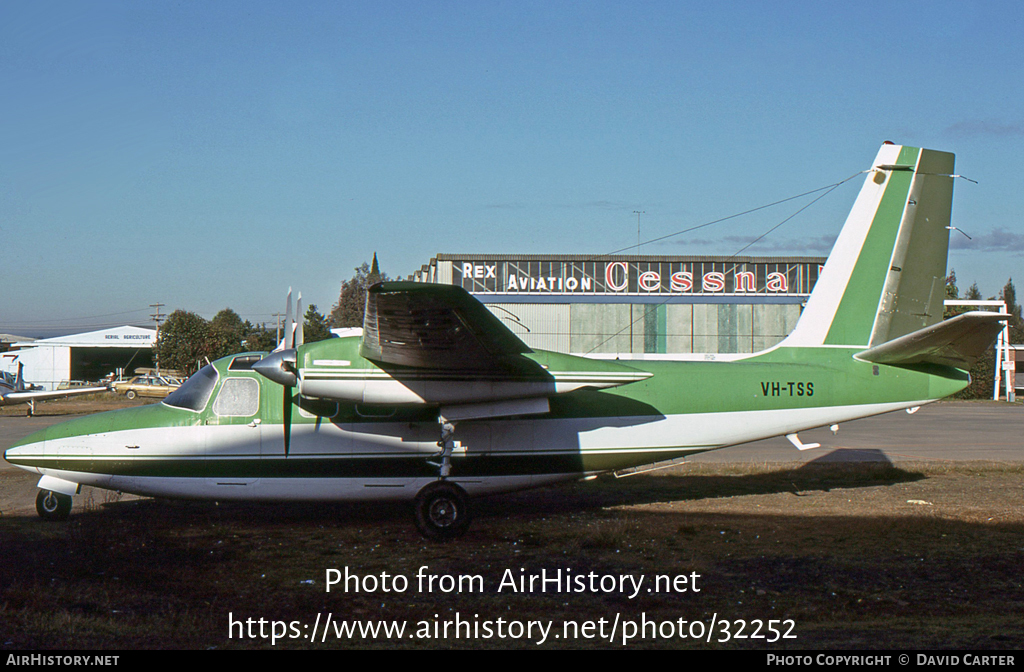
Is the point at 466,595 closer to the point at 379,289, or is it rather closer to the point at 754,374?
the point at 379,289

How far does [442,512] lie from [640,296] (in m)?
37.3

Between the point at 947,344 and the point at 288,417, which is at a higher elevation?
the point at 947,344

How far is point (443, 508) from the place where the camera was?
32.6 feet

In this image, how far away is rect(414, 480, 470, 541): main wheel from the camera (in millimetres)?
9812

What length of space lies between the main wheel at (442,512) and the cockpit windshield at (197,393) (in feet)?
10.5

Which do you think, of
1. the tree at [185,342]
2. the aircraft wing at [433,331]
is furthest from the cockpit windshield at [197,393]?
the tree at [185,342]

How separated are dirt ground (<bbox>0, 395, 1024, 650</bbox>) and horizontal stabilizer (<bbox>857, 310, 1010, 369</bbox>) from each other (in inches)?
86.9

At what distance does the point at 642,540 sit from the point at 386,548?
3134 millimetres

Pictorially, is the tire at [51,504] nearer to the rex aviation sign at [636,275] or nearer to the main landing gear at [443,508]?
the main landing gear at [443,508]

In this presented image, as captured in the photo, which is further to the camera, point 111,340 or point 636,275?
point 111,340

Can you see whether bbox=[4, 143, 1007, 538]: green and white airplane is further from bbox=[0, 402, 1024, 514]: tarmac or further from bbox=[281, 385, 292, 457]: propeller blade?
bbox=[0, 402, 1024, 514]: tarmac

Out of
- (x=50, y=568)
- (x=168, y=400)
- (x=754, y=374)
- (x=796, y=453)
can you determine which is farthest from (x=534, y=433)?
(x=796, y=453)

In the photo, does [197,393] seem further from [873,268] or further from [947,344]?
[947,344]

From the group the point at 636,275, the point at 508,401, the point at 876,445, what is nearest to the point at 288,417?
the point at 508,401
